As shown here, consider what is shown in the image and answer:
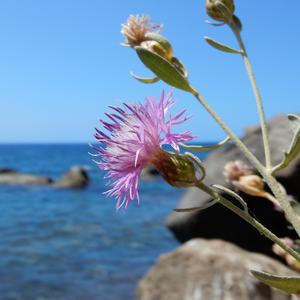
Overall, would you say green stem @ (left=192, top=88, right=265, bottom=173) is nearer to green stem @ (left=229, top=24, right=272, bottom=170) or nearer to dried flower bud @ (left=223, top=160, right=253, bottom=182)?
green stem @ (left=229, top=24, right=272, bottom=170)

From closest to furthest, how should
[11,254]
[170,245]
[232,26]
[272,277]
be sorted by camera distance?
1. [272,277]
2. [232,26]
3. [11,254]
4. [170,245]

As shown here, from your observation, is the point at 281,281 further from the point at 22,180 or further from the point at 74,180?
the point at 22,180

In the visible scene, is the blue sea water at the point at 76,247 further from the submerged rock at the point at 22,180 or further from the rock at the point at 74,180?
the submerged rock at the point at 22,180

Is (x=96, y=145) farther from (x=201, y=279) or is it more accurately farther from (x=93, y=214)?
(x=93, y=214)

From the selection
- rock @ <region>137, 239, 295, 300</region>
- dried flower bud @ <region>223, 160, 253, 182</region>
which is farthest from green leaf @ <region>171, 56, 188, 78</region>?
rock @ <region>137, 239, 295, 300</region>

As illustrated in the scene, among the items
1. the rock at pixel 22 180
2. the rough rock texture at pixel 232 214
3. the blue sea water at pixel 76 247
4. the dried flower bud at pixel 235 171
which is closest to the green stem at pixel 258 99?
the dried flower bud at pixel 235 171

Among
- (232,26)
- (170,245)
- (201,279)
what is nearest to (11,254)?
(170,245)
